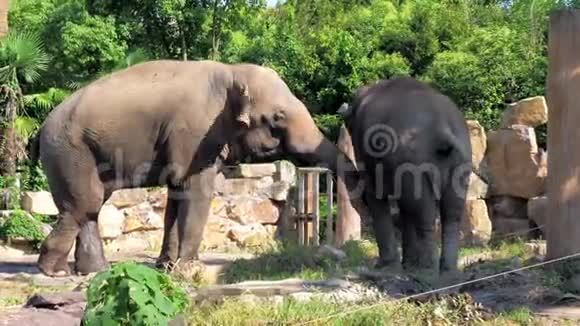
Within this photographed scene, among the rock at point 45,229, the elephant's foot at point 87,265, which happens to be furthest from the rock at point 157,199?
the elephant's foot at point 87,265

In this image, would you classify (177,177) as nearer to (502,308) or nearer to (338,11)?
(502,308)

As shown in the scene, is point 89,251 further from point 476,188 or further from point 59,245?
point 476,188

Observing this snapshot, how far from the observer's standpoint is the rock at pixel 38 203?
54.5 feet

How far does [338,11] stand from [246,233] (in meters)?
18.6

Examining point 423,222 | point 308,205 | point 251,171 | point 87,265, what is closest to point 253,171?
point 251,171

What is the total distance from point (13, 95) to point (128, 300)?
44.1 ft

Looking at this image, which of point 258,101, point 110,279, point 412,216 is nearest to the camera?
point 110,279

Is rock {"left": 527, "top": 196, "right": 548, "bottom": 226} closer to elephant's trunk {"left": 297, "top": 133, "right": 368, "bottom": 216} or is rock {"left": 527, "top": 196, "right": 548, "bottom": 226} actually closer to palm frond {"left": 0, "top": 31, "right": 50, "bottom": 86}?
elephant's trunk {"left": 297, "top": 133, "right": 368, "bottom": 216}

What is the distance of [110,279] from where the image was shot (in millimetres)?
6293

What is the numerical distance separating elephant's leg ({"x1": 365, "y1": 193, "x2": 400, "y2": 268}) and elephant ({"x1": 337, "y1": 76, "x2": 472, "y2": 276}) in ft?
0.07

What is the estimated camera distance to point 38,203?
16.7 m

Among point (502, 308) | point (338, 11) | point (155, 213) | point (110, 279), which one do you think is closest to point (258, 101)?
point (502, 308)

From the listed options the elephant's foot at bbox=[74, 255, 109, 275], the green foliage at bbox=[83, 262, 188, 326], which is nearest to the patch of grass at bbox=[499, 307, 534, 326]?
the green foliage at bbox=[83, 262, 188, 326]

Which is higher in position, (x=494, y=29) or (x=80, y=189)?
(x=494, y=29)
